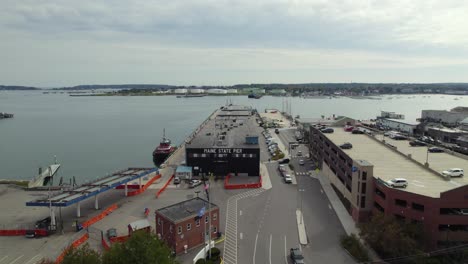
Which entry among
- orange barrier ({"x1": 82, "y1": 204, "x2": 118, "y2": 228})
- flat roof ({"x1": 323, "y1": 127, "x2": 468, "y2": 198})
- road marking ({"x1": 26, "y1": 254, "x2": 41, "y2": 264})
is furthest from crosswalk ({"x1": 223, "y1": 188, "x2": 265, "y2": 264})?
road marking ({"x1": 26, "y1": 254, "x2": 41, "y2": 264})

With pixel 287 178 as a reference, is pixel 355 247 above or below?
below

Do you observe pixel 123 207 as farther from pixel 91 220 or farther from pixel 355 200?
pixel 355 200

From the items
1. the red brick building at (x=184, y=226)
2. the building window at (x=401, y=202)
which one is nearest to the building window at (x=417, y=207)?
the building window at (x=401, y=202)

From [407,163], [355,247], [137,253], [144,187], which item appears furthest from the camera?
[144,187]

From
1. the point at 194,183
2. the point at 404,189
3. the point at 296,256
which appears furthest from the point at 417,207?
the point at 194,183

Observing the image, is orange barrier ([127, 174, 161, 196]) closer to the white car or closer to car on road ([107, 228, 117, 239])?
car on road ([107, 228, 117, 239])

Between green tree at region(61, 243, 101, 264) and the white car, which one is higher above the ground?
the white car

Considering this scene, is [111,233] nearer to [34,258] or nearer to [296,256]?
[34,258]
